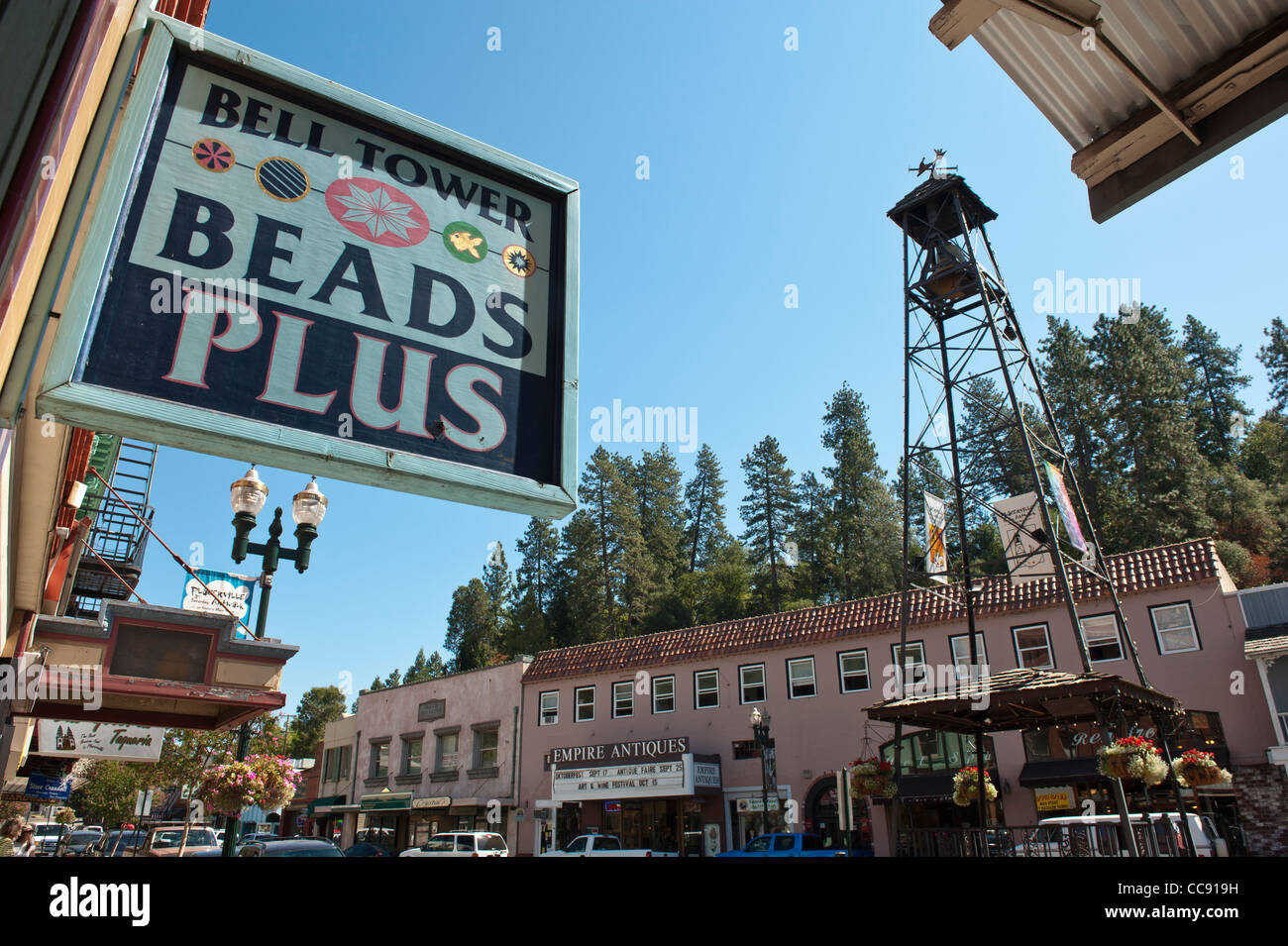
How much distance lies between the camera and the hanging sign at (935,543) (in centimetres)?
1738

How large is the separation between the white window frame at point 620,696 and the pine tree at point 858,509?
2825 centimetres

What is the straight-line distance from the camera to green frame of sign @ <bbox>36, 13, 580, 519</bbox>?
7.04 ft

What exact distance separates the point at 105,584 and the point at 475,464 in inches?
587

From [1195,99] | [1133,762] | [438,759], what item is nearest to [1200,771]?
[1133,762]

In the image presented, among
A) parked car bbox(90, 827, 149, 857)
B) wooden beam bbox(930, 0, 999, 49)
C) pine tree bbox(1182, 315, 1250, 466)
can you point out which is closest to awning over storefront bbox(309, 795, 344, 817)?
parked car bbox(90, 827, 149, 857)

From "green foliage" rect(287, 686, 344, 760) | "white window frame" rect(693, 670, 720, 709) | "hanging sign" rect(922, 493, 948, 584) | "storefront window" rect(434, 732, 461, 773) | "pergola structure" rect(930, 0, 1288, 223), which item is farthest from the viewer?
"green foliage" rect(287, 686, 344, 760)

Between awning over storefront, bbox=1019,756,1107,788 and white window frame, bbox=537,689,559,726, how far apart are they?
18617 millimetres

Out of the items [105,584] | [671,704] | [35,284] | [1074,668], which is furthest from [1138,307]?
[35,284]

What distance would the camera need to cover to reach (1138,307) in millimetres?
61188

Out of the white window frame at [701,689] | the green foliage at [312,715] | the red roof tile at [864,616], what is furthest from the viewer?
the green foliage at [312,715]

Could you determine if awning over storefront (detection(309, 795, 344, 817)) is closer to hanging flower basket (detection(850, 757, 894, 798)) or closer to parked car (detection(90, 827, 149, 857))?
parked car (detection(90, 827, 149, 857))

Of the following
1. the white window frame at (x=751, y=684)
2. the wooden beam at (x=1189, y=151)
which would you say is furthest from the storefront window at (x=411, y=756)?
the wooden beam at (x=1189, y=151)

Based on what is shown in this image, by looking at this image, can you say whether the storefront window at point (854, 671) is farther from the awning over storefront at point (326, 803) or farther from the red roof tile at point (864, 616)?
the awning over storefront at point (326, 803)
